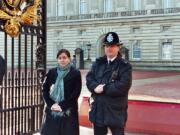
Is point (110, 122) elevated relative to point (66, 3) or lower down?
lower down

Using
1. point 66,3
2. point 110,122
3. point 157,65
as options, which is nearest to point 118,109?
point 110,122

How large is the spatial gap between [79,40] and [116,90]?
145ft

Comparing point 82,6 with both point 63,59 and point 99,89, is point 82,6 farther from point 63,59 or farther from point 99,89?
point 99,89

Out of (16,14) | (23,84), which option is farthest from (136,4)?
(16,14)

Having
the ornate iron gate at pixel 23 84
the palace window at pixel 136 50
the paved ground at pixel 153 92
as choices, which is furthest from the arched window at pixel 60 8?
the ornate iron gate at pixel 23 84

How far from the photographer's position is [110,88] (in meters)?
5.45

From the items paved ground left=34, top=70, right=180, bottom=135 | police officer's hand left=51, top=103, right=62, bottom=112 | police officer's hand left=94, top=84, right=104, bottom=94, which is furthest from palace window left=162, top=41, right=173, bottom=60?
police officer's hand left=94, top=84, right=104, bottom=94

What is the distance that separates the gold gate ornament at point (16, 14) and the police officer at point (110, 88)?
5.46 ft

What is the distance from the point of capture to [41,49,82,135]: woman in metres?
5.84

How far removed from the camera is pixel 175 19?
42.2 meters

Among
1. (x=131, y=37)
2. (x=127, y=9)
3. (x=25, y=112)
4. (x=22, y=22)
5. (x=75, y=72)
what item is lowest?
(x=25, y=112)

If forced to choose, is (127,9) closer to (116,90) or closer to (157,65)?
(157,65)

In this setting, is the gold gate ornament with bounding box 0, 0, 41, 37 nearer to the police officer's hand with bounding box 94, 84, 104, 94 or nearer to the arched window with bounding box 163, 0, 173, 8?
the police officer's hand with bounding box 94, 84, 104, 94

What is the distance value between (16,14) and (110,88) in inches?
86.5
